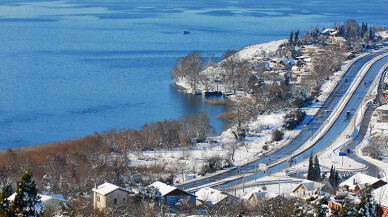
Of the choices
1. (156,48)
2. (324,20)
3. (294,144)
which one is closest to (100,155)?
(294,144)

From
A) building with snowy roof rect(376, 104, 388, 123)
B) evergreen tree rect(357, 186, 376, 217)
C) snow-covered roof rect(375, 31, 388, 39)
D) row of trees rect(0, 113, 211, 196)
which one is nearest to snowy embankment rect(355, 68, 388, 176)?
building with snowy roof rect(376, 104, 388, 123)

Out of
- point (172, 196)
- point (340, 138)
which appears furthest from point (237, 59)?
point (172, 196)

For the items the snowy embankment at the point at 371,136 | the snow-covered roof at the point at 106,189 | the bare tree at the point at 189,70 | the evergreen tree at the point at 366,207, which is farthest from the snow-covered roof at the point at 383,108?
the evergreen tree at the point at 366,207

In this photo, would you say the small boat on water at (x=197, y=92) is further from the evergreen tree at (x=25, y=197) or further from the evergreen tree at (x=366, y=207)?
the evergreen tree at (x=25, y=197)

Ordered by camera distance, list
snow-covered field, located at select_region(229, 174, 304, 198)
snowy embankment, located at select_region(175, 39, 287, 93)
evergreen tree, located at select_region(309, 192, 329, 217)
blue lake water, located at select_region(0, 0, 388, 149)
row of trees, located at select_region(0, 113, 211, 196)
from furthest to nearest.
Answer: snowy embankment, located at select_region(175, 39, 287, 93), blue lake water, located at select_region(0, 0, 388, 149), row of trees, located at select_region(0, 113, 211, 196), snow-covered field, located at select_region(229, 174, 304, 198), evergreen tree, located at select_region(309, 192, 329, 217)

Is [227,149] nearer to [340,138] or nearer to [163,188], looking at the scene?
[340,138]

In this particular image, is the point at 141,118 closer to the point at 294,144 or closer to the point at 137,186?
the point at 294,144

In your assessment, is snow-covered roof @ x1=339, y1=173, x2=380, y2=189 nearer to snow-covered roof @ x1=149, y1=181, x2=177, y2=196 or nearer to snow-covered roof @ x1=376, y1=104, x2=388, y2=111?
snow-covered roof @ x1=149, y1=181, x2=177, y2=196
